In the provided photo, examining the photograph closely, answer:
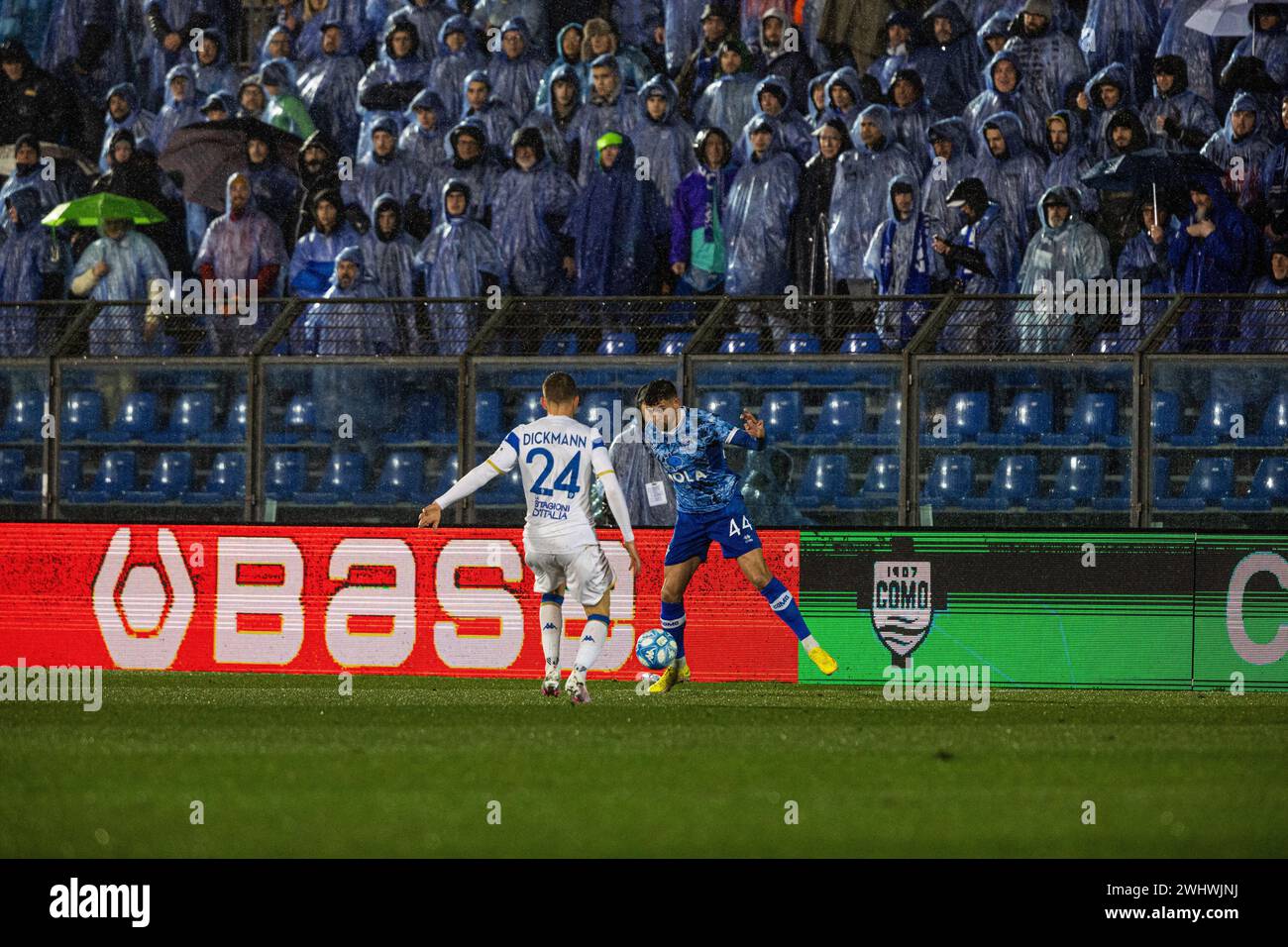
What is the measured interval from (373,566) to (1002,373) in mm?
4613

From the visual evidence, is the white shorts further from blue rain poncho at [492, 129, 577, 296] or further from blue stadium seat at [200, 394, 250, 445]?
blue rain poncho at [492, 129, 577, 296]

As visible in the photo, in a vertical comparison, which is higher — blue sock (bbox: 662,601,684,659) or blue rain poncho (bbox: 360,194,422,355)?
blue rain poncho (bbox: 360,194,422,355)

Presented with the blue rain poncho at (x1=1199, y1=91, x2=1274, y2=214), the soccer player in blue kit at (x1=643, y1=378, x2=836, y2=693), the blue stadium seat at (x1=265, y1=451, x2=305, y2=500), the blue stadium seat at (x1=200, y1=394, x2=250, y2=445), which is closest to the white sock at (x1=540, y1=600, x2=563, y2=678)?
the soccer player in blue kit at (x1=643, y1=378, x2=836, y2=693)

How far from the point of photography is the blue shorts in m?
11.9

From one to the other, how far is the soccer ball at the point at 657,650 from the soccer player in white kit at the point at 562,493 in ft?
2.18

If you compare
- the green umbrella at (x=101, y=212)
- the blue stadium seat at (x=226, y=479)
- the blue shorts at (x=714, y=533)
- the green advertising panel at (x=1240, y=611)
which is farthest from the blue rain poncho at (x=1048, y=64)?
the green umbrella at (x=101, y=212)

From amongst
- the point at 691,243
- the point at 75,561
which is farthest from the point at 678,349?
the point at 75,561

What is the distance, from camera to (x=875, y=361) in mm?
13469

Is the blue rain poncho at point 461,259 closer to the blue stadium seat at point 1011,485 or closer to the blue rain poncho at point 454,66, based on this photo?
the blue rain poncho at point 454,66

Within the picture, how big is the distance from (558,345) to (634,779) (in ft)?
27.0

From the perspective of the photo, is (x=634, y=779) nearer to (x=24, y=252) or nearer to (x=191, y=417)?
(x=191, y=417)

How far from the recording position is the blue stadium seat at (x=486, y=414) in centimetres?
1411

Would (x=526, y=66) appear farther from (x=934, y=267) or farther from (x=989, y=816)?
(x=989, y=816)

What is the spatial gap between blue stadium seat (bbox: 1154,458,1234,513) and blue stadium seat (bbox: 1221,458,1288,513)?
86mm
